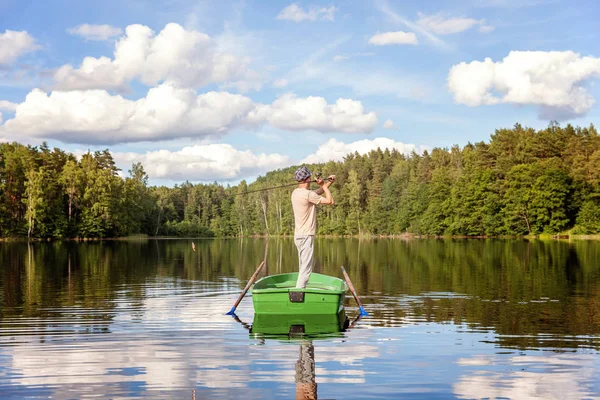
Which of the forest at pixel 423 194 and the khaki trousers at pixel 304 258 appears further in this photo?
the forest at pixel 423 194

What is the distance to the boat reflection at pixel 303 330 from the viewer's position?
9.19m

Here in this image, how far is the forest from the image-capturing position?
277 ft

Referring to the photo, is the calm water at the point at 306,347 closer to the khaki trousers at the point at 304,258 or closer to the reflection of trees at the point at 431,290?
the reflection of trees at the point at 431,290

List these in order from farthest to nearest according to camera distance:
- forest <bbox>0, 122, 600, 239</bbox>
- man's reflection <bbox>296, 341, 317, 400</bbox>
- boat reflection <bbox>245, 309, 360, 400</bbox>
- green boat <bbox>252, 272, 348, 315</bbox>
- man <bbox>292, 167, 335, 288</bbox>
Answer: forest <bbox>0, 122, 600, 239</bbox>
man <bbox>292, 167, 335, 288</bbox>
green boat <bbox>252, 272, 348, 315</bbox>
boat reflection <bbox>245, 309, 360, 400</bbox>
man's reflection <bbox>296, 341, 317, 400</bbox>

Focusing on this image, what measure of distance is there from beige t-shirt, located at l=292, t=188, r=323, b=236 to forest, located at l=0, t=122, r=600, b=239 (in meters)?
73.8

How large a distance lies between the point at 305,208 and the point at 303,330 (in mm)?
2754

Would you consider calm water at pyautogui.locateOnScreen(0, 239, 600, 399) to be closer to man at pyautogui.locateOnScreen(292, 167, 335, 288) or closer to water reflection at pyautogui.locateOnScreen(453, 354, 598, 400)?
water reflection at pyautogui.locateOnScreen(453, 354, 598, 400)

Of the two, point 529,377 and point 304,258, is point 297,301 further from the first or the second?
point 529,377

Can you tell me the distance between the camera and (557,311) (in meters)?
15.7

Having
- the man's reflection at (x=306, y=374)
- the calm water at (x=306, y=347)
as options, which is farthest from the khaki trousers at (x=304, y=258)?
the man's reflection at (x=306, y=374)

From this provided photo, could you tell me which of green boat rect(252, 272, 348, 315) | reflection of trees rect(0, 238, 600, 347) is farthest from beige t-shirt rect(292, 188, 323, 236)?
reflection of trees rect(0, 238, 600, 347)

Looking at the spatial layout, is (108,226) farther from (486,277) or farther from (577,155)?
(486,277)

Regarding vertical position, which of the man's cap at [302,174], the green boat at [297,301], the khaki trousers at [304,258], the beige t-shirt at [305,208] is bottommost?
the green boat at [297,301]

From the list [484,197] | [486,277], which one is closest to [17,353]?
[486,277]
